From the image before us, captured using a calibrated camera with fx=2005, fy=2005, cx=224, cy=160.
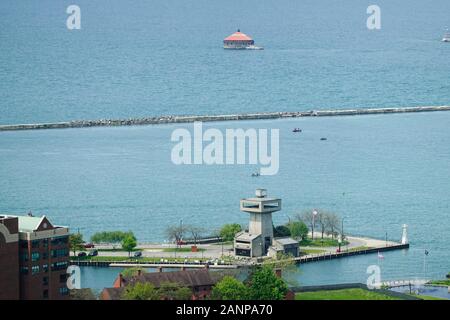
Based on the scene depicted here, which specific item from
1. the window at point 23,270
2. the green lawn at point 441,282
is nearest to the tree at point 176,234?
the green lawn at point 441,282

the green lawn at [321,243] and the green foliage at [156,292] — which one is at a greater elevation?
the green foliage at [156,292]

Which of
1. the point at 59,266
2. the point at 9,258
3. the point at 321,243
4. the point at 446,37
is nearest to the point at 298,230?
the point at 321,243

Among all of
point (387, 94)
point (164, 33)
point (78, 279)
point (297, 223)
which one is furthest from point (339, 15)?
point (78, 279)

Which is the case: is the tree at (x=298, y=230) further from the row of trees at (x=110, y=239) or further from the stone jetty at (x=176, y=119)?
the stone jetty at (x=176, y=119)

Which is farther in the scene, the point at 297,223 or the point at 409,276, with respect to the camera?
the point at 297,223

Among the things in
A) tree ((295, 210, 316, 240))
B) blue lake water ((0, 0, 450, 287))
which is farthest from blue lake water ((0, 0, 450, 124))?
tree ((295, 210, 316, 240))

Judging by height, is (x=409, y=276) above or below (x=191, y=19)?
below

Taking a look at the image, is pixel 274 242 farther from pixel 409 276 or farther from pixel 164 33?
pixel 164 33
